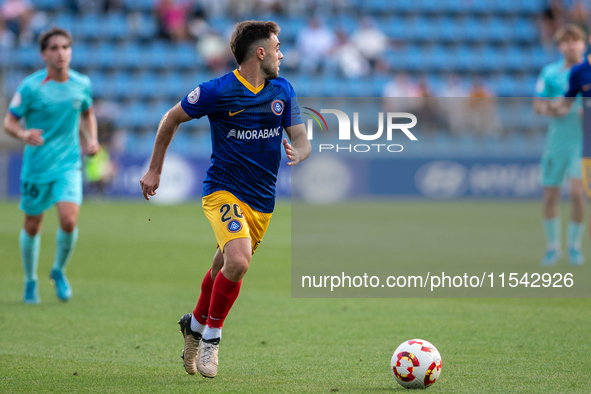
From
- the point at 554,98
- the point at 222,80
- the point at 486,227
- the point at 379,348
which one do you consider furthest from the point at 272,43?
the point at 486,227

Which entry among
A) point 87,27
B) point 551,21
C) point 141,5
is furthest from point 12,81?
point 551,21

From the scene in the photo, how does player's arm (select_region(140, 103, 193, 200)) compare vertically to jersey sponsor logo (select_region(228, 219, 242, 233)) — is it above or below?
above

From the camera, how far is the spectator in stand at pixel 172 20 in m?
23.8

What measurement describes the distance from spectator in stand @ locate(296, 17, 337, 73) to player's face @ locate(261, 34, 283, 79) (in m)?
19.3

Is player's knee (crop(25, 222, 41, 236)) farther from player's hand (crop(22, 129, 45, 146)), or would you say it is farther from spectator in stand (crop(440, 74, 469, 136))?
spectator in stand (crop(440, 74, 469, 136))

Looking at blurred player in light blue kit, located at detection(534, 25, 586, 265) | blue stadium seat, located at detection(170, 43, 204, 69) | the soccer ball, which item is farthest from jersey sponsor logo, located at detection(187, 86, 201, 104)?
blue stadium seat, located at detection(170, 43, 204, 69)

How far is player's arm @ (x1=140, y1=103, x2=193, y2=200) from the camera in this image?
4422 mm

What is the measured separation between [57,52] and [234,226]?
140 inches

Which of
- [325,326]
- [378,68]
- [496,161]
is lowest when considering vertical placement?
[325,326]

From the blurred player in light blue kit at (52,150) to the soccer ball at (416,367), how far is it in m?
4.00

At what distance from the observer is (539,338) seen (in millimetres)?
Result: 5582

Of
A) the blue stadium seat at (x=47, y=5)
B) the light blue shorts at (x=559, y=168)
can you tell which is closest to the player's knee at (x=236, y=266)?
the light blue shorts at (x=559, y=168)

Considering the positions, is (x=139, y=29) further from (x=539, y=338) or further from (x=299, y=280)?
(x=539, y=338)

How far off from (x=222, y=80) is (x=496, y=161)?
635 inches
